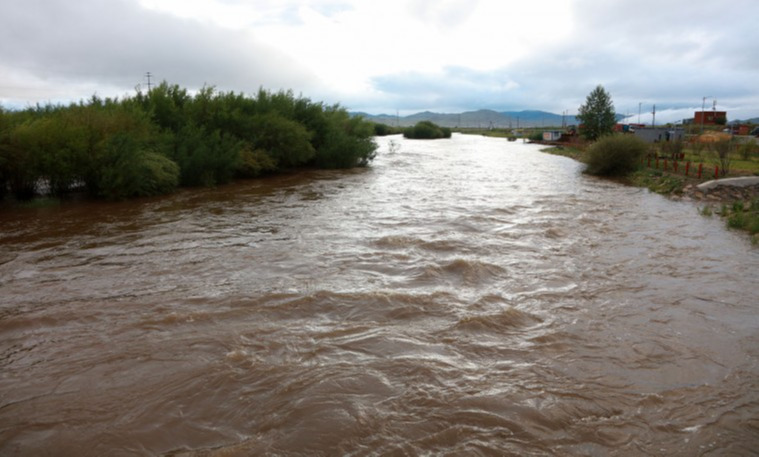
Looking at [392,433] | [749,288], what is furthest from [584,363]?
[749,288]

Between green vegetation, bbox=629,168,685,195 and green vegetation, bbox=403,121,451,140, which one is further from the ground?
green vegetation, bbox=403,121,451,140

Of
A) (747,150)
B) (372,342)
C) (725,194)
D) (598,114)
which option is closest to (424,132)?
(598,114)

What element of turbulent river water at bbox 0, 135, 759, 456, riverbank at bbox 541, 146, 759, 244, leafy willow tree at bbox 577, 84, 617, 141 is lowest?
turbulent river water at bbox 0, 135, 759, 456

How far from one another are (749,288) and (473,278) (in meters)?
5.18

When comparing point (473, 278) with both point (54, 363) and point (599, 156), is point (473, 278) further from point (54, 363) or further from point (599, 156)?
point (599, 156)

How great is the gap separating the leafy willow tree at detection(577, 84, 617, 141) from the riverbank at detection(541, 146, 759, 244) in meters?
25.7

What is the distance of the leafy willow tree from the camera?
53594mm

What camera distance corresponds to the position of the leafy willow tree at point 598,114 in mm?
53594

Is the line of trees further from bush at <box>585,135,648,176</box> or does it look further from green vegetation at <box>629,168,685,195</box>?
green vegetation at <box>629,168,685,195</box>

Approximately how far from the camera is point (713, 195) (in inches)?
812

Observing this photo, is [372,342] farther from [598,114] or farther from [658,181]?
[598,114]

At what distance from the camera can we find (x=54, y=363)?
215 inches

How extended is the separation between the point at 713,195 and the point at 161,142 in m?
23.7

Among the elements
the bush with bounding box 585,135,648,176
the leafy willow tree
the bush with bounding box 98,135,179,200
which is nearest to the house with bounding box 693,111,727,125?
the leafy willow tree
